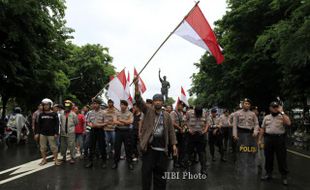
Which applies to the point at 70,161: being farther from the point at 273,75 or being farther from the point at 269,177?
the point at 273,75

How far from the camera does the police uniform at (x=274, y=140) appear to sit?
379 inches

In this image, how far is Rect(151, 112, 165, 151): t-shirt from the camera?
23.2ft

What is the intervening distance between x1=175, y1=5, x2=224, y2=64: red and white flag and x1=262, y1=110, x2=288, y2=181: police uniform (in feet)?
6.65

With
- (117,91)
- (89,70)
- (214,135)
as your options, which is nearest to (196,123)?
(117,91)

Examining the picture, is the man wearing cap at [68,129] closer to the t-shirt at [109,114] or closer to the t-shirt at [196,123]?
the t-shirt at [109,114]

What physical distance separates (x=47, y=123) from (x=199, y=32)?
17.7 ft

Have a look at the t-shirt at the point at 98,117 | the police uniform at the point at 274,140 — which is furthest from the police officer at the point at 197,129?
the t-shirt at the point at 98,117

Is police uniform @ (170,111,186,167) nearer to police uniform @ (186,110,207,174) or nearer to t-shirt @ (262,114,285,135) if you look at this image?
police uniform @ (186,110,207,174)

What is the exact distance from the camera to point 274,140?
9734 mm

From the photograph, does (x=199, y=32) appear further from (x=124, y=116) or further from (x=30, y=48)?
(x=30, y=48)

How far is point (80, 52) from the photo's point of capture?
201ft

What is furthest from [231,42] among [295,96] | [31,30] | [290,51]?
[290,51]

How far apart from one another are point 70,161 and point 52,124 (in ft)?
4.42

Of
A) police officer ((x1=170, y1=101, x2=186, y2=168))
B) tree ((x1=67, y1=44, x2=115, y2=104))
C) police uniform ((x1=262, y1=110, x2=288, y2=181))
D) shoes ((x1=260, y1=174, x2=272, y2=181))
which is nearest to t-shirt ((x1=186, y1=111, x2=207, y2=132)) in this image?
police officer ((x1=170, y1=101, x2=186, y2=168))
